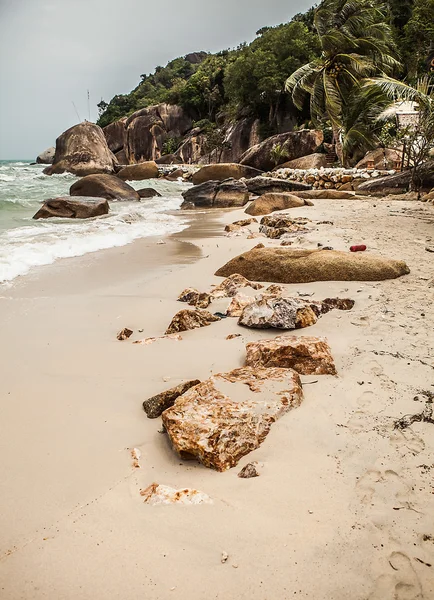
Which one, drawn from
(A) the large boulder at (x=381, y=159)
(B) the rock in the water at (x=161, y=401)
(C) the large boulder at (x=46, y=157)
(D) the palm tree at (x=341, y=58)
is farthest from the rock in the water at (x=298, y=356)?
(C) the large boulder at (x=46, y=157)

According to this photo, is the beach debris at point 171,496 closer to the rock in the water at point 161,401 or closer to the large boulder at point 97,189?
the rock in the water at point 161,401

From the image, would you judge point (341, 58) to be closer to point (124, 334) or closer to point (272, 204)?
point (272, 204)

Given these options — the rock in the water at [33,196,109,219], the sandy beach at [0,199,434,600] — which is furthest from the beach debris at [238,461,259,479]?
the rock in the water at [33,196,109,219]

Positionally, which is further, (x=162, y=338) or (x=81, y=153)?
(x=81, y=153)

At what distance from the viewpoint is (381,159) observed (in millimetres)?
19922

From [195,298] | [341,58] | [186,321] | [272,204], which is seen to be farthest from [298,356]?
[341,58]

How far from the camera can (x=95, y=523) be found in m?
1.43

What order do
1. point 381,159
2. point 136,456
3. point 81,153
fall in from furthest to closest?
1. point 81,153
2. point 381,159
3. point 136,456

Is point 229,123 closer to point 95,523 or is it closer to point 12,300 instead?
point 12,300

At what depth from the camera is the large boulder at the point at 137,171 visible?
1223 inches

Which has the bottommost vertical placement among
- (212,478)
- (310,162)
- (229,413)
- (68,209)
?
(212,478)

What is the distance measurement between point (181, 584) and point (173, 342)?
1902mm

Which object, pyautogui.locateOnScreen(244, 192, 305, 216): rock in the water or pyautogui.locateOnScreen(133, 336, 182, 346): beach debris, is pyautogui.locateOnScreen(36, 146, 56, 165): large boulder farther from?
pyautogui.locateOnScreen(133, 336, 182, 346): beach debris

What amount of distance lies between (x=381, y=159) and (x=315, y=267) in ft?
61.6
